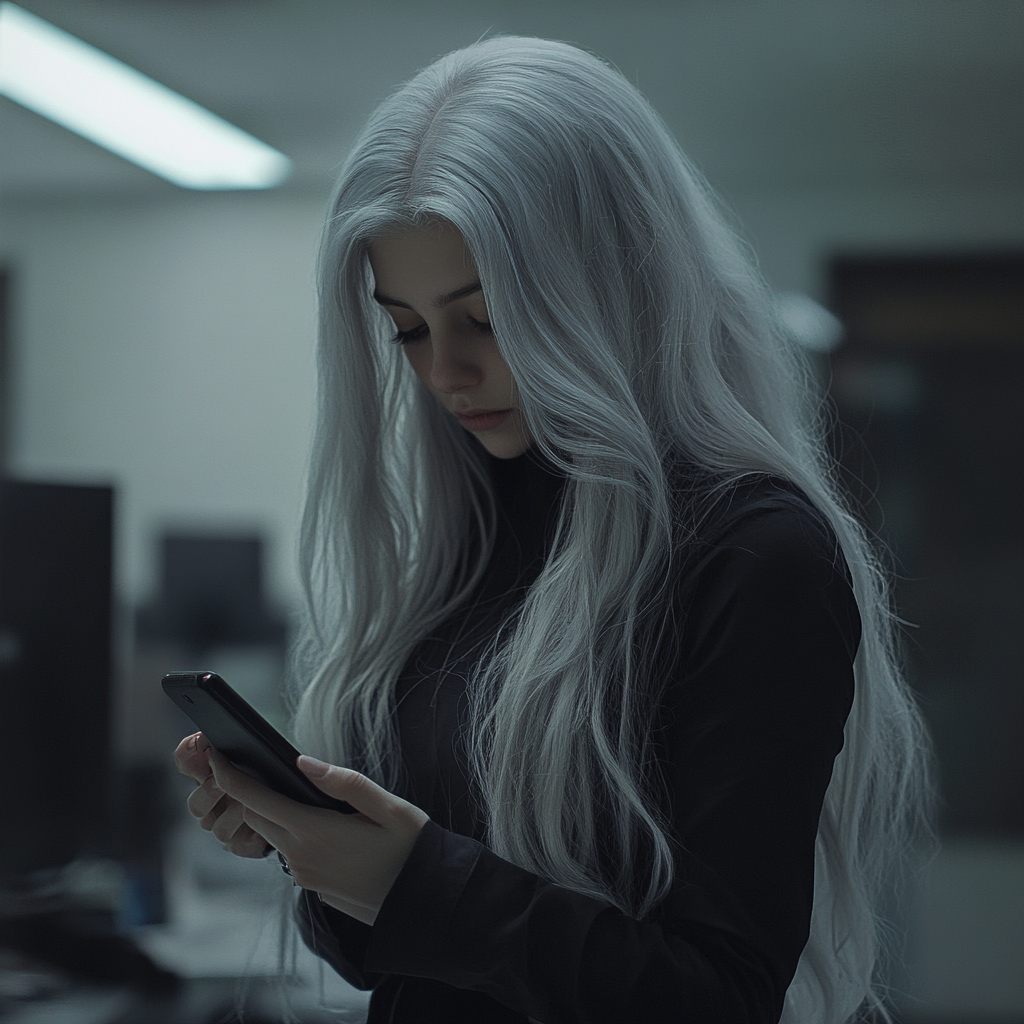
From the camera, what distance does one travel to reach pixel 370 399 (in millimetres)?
1007

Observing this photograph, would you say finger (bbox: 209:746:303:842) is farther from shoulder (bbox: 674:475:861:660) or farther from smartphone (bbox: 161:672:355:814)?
shoulder (bbox: 674:475:861:660)

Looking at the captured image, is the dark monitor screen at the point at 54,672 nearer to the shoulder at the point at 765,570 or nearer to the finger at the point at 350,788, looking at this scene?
the finger at the point at 350,788

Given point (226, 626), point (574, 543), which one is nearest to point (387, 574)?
point (574, 543)

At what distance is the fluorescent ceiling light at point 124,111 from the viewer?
236 cm

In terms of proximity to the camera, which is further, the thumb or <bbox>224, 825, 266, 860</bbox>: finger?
<bbox>224, 825, 266, 860</bbox>: finger

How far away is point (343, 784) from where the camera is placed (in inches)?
27.0

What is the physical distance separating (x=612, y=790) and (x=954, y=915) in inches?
96.7

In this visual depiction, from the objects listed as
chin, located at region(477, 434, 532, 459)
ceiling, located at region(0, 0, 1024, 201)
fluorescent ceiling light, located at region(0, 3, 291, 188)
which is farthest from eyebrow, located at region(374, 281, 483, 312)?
fluorescent ceiling light, located at region(0, 3, 291, 188)

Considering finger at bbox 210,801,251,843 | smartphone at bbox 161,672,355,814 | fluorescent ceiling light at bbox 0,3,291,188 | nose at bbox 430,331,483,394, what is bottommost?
finger at bbox 210,801,251,843

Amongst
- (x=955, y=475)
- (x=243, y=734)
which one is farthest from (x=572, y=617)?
(x=955, y=475)

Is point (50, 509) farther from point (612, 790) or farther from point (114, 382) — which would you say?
point (114, 382)

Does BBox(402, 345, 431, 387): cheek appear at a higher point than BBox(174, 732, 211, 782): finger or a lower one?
higher

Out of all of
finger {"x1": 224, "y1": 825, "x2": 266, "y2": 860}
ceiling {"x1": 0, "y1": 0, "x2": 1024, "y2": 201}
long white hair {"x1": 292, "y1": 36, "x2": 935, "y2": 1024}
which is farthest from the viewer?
ceiling {"x1": 0, "y1": 0, "x2": 1024, "y2": 201}

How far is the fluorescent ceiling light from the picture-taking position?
7.73 ft
